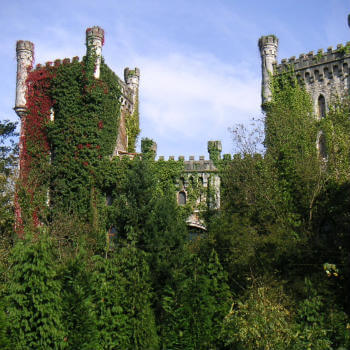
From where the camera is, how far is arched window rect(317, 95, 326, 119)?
33.7 metres

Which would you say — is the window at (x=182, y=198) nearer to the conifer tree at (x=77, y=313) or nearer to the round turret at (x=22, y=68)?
the round turret at (x=22, y=68)

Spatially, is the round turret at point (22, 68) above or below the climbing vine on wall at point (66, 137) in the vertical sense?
above

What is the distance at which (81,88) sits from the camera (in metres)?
31.2

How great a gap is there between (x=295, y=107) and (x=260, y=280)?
55.5 feet

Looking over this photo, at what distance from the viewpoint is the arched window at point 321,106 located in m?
33.7

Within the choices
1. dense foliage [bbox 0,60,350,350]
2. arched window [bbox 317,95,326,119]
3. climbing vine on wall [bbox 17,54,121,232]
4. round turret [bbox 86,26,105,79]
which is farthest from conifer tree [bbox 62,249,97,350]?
arched window [bbox 317,95,326,119]

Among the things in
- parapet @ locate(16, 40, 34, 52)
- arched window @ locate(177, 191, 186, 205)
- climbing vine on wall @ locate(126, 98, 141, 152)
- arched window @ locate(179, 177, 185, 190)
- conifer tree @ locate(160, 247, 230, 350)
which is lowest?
conifer tree @ locate(160, 247, 230, 350)

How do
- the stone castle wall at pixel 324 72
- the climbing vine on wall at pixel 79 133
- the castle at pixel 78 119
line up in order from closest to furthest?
the climbing vine on wall at pixel 79 133
the castle at pixel 78 119
the stone castle wall at pixel 324 72

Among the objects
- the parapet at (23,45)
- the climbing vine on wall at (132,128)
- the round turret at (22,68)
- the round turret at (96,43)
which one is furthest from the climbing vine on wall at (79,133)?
the climbing vine on wall at (132,128)

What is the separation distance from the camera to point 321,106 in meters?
34.0

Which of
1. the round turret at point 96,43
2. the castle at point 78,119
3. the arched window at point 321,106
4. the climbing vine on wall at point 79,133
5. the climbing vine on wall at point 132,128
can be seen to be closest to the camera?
the climbing vine on wall at point 79,133

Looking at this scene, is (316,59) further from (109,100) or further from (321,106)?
(109,100)

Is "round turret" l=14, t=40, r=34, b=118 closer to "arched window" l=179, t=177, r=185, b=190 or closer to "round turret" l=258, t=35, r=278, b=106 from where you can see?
"arched window" l=179, t=177, r=185, b=190

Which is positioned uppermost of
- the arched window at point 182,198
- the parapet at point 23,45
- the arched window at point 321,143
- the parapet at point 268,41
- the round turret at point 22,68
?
the parapet at point 268,41
